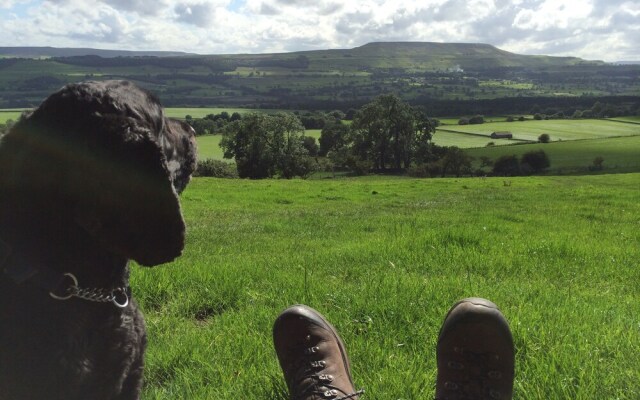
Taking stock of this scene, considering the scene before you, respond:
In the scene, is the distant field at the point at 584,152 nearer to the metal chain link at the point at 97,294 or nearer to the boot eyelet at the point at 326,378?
the boot eyelet at the point at 326,378

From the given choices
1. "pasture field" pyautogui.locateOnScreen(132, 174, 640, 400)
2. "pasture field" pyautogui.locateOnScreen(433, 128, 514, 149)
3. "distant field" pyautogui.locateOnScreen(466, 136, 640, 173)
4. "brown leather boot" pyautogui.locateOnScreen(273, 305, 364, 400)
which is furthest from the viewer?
"pasture field" pyautogui.locateOnScreen(433, 128, 514, 149)

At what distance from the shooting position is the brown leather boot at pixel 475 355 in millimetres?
2971

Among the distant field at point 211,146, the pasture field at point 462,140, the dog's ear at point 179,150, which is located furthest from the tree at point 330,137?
the dog's ear at point 179,150

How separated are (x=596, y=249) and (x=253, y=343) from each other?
19.0 feet

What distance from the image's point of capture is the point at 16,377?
2324 millimetres

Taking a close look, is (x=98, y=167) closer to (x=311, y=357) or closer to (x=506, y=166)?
(x=311, y=357)

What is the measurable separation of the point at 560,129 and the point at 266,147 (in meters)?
69.0

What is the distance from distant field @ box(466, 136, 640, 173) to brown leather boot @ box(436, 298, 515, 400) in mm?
65635

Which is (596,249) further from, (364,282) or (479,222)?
(364,282)

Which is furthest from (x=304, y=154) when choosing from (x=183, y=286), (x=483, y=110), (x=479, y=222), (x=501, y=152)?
(x=483, y=110)

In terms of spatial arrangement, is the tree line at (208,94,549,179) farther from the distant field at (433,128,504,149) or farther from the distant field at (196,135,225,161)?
the distant field at (433,128,504,149)

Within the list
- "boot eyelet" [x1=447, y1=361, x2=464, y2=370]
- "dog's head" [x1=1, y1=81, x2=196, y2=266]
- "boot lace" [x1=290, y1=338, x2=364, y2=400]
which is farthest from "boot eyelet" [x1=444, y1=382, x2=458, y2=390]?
"dog's head" [x1=1, y1=81, x2=196, y2=266]

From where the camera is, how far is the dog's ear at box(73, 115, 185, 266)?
92.1 inches

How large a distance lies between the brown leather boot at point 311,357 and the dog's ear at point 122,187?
4.28 feet
